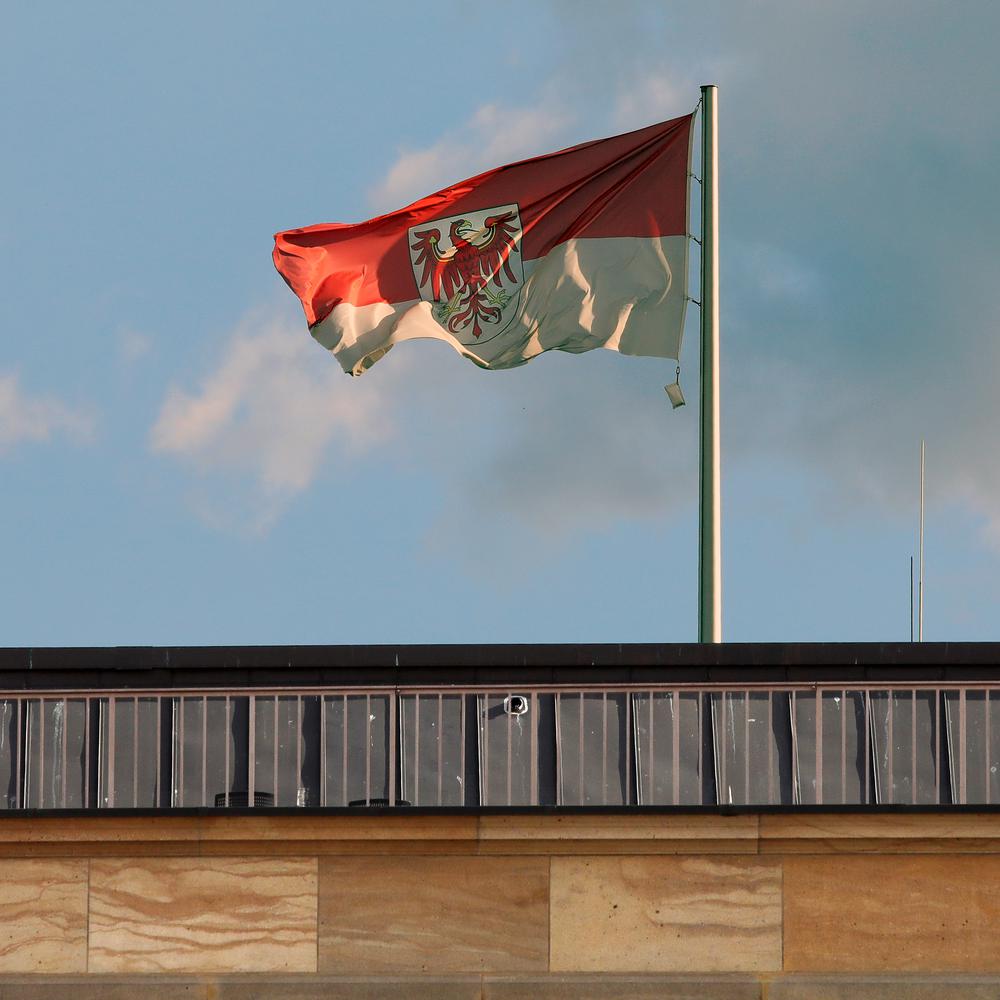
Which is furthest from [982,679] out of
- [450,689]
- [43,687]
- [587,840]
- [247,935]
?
[43,687]

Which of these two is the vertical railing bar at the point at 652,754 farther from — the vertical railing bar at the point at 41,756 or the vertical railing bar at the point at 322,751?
the vertical railing bar at the point at 41,756

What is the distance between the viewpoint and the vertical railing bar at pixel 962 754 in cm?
1202

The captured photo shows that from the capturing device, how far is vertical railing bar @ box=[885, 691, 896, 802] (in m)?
12.1

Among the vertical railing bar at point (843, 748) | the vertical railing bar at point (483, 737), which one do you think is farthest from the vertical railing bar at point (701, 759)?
the vertical railing bar at point (483, 737)

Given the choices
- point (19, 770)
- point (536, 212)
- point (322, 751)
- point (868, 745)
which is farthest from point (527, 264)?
point (19, 770)

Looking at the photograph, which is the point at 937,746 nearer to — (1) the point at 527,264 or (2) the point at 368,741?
(2) the point at 368,741

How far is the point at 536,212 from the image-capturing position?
15.7 meters

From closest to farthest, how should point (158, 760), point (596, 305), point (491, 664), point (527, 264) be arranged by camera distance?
point (491, 664) < point (158, 760) < point (596, 305) < point (527, 264)

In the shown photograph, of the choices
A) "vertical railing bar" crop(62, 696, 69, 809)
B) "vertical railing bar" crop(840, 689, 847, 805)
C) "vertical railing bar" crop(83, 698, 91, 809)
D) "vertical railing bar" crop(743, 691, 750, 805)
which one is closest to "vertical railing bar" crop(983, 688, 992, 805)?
"vertical railing bar" crop(840, 689, 847, 805)

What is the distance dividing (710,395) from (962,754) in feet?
13.4

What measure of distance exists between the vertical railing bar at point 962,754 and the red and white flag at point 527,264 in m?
4.52

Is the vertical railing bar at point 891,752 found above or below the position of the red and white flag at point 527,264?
below

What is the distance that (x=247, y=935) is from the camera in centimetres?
1214

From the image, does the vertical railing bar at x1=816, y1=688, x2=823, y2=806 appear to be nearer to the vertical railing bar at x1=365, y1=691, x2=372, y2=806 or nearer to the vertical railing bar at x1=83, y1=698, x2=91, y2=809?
the vertical railing bar at x1=365, y1=691, x2=372, y2=806
